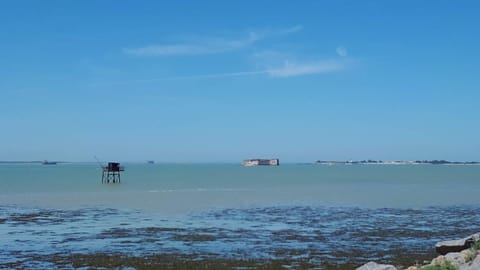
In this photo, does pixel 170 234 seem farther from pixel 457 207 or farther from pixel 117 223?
pixel 457 207

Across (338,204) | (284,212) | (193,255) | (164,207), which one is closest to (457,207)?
(338,204)

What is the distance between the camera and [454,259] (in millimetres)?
15156

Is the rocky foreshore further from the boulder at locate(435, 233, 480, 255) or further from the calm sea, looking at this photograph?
the calm sea

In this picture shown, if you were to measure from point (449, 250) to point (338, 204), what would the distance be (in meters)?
24.8

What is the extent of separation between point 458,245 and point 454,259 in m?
2.66

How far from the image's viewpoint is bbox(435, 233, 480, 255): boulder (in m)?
17.1

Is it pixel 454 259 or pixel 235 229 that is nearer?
pixel 454 259

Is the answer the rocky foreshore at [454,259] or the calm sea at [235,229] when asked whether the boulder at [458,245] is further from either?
the calm sea at [235,229]

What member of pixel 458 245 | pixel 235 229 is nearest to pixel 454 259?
pixel 458 245

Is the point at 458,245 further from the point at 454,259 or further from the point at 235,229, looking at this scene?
the point at 235,229

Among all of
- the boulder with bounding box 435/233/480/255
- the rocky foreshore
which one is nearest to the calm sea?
the boulder with bounding box 435/233/480/255

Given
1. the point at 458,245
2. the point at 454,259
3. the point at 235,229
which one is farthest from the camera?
the point at 235,229

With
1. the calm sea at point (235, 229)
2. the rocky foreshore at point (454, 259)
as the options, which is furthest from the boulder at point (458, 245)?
the calm sea at point (235, 229)

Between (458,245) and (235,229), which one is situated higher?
(458,245)
